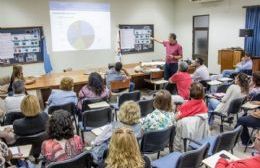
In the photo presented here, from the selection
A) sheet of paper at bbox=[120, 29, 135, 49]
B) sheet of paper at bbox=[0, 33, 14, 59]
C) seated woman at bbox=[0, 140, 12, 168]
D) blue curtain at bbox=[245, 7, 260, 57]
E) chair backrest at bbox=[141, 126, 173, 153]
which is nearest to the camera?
seated woman at bbox=[0, 140, 12, 168]

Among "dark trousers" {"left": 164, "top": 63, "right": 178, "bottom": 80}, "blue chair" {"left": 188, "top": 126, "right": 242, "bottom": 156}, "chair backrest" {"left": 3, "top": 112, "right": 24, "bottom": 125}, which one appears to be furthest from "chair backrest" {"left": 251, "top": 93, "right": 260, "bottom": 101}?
"chair backrest" {"left": 3, "top": 112, "right": 24, "bottom": 125}

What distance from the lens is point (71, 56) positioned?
27.7ft

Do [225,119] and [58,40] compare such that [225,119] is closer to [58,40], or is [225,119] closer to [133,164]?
[133,164]

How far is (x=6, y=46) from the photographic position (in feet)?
24.0

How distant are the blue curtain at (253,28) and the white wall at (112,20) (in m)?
3.12

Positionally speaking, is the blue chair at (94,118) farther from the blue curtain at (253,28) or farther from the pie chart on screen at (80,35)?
the blue curtain at (253,28)

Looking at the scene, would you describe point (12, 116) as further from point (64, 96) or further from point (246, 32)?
point (246, 32)

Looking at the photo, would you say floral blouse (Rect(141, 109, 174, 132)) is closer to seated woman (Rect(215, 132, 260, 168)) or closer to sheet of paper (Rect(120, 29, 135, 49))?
seated woman (Rect(215, 132, 260, 168))

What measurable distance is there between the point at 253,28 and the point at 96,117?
6.30 meters

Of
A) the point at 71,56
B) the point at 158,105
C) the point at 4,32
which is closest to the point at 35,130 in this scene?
the point at 158,105

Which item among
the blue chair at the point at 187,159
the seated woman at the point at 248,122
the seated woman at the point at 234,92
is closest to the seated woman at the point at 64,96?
the blue chair at the point at 187,159

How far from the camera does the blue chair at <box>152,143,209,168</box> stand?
239cm

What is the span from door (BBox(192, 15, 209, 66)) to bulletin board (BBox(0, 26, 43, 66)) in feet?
17.9

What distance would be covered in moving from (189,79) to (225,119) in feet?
3.47
